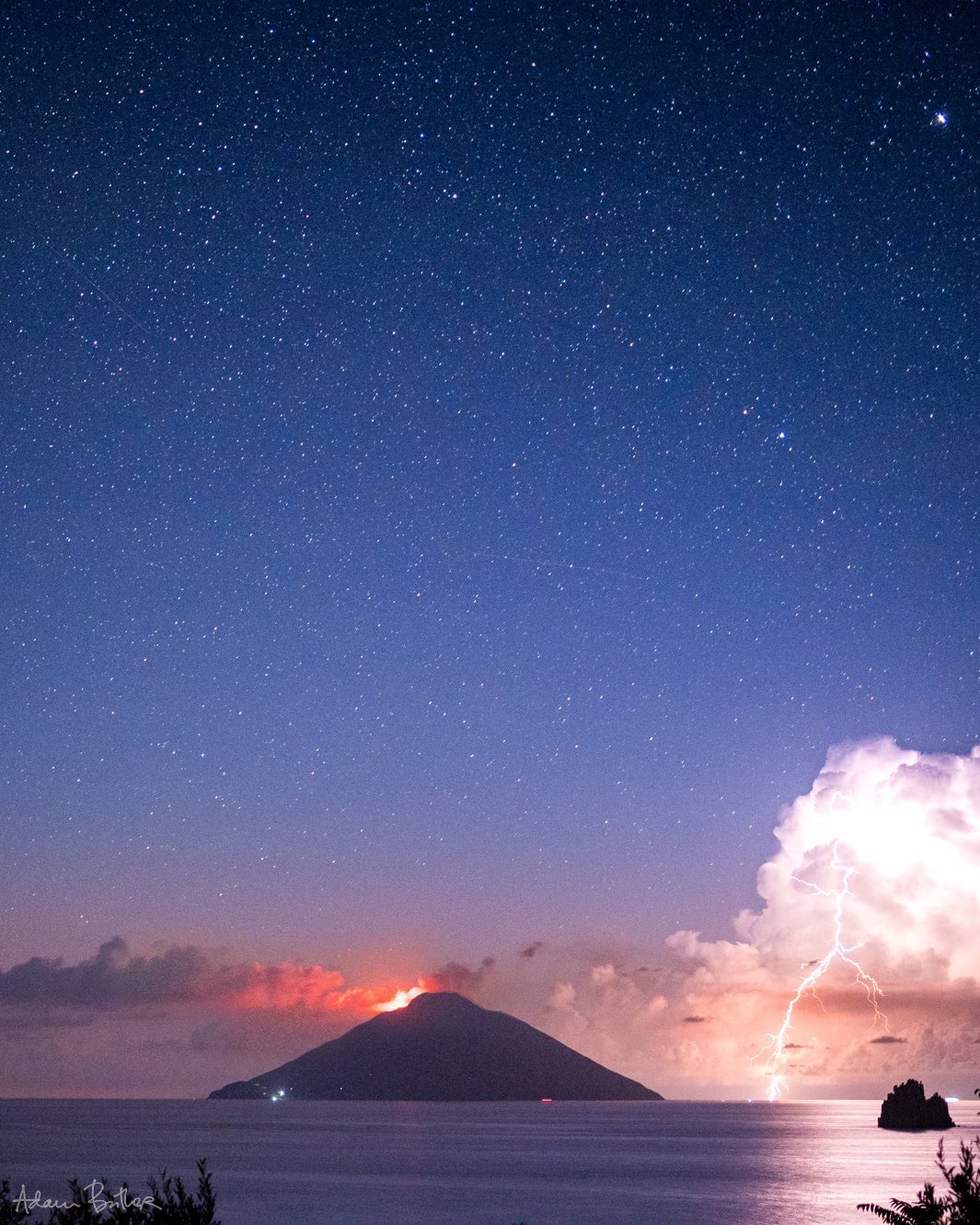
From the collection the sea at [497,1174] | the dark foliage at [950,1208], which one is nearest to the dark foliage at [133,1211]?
the dark foliage at [950,1208]

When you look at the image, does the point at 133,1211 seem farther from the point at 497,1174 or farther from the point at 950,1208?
the point at 497,1174

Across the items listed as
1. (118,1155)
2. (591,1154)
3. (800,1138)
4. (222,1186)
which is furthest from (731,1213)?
(800,1138)

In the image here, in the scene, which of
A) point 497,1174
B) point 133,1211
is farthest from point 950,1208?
point 497,1174

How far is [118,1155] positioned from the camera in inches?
5039

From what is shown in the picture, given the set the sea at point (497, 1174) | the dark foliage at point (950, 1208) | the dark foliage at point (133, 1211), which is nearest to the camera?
the dark foliage at point (133, 1211)

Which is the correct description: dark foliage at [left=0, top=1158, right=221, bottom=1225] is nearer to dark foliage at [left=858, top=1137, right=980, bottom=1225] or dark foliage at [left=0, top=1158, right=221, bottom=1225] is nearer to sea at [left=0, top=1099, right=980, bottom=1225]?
dark foliage at [left=858, top=1137, right=980, bottom=1225]

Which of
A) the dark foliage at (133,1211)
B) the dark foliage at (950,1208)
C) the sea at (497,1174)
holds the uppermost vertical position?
the dark foliage at (133,1211)

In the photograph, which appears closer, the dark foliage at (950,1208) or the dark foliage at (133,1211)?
the dark foliage at (133,1211)

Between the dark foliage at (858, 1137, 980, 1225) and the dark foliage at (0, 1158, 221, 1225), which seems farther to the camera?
the dark foliage at (858, 1137, 980, 1225)

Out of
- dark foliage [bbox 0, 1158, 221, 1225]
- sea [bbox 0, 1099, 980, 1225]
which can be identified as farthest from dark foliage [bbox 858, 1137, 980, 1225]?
sea [bbox 0, 1099, 980, 1225]

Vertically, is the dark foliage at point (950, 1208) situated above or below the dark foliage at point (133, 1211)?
below

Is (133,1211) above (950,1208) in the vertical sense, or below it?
above

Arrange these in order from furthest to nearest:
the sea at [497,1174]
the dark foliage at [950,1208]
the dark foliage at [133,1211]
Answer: the sea at [497,1174]
the dark foliage at [950,1208]
the dark foliage at [133,1211]

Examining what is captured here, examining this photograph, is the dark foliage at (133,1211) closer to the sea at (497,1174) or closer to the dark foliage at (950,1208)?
the dark foliage at (950,1208)
